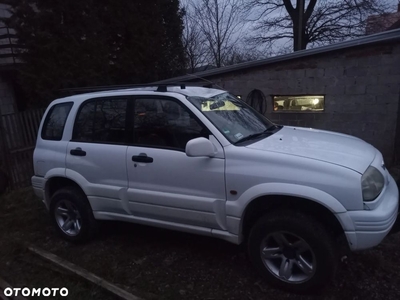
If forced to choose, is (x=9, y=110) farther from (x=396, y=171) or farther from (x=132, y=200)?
(x=396, y=171)

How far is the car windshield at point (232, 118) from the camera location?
3.26m

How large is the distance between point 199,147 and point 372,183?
4.86 feet

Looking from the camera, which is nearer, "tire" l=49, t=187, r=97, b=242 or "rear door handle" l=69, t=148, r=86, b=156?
"rear door handle" l=69, t=148, r=86, b=156

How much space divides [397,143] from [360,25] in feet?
49.4

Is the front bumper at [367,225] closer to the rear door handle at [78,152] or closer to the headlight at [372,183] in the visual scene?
the headlight at [372,183]

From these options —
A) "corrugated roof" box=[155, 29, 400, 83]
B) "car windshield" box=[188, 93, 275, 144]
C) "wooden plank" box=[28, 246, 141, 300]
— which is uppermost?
"corrugated roof" box=[155, 29, 400, 83]

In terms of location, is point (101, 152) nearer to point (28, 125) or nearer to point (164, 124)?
point (164, 124)

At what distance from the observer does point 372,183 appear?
8.77ft

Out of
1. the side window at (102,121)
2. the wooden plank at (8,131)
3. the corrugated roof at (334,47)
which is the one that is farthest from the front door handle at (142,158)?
the wooden plank at (8,131)

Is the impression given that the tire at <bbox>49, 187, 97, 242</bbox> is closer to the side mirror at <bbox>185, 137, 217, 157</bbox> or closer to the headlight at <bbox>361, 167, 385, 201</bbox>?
the side mirror at <bbox>185, 137, 217, 157</bbox>

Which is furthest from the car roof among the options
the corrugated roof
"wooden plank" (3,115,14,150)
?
the corrugated roof

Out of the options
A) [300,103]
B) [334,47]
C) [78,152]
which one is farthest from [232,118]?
[300,103]

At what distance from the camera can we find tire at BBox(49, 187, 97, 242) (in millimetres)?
3938

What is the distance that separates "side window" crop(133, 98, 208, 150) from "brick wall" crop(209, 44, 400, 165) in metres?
4.81
